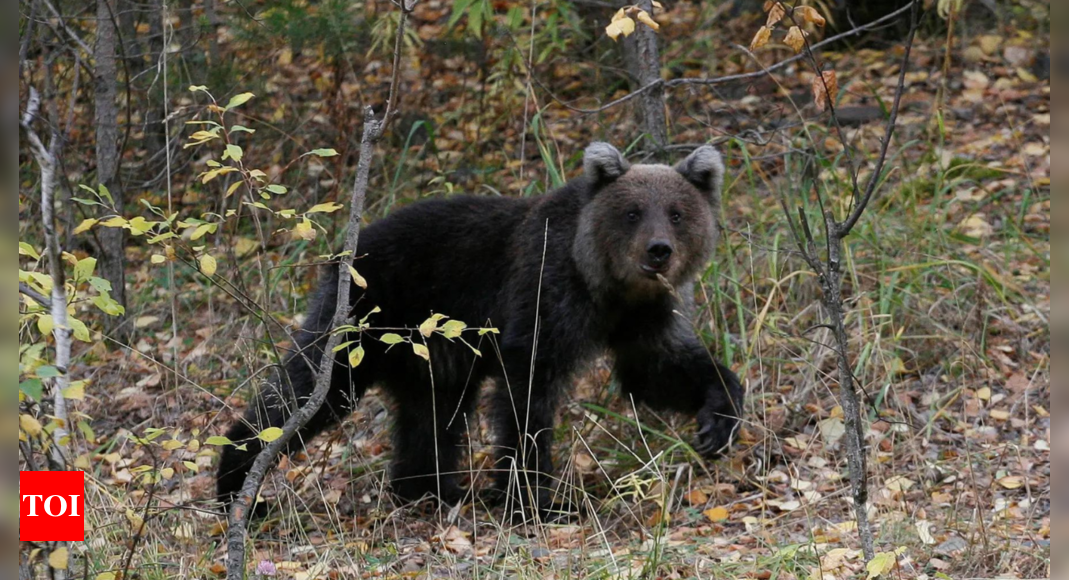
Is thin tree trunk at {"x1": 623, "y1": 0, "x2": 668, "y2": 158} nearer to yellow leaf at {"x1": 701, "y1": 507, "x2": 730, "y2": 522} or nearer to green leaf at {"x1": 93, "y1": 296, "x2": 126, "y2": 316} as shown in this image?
yellow leaf at {"x1": 701, "y1": 507, "x2": 730, "y2": 522}

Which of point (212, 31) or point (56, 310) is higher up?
point (212, 31)

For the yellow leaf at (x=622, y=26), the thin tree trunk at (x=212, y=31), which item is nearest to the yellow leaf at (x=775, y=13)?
the yellow leaf at (x=622, y=26)

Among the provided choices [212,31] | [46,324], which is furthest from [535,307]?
[212,31]

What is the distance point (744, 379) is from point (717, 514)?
115 cm

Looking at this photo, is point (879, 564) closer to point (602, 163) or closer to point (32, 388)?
point (32, 388)

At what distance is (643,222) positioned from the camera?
583 centimetres

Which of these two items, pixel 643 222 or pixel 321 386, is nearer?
pixel 321 386

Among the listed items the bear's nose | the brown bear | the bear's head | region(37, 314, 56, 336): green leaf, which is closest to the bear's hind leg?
the brown bear

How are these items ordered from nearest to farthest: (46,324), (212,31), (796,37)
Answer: (46,324) < (796,37) < (212,31)

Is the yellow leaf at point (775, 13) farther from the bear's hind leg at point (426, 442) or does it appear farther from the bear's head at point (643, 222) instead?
the bear's hind leg at point (426, 442)

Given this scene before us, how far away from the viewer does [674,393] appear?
20.5ft

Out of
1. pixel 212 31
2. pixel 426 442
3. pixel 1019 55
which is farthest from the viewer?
pixel 1019 55

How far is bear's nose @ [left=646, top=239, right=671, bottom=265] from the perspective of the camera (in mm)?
5637

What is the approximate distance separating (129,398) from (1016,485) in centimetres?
536
